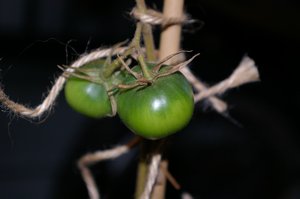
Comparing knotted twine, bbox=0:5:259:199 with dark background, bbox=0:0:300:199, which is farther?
dark background, bbox=0:0:300:199

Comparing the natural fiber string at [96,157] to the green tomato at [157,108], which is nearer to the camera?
the green tomato at [157,108]

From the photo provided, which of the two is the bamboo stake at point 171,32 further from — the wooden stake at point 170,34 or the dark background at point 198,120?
the dark background at point 198,120

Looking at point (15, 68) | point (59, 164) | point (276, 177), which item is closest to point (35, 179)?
point (59, 164)

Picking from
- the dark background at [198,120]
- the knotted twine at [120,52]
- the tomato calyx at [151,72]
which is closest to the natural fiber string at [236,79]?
the knotted twine at [120,52]

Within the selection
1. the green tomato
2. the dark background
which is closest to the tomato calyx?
the green tomato

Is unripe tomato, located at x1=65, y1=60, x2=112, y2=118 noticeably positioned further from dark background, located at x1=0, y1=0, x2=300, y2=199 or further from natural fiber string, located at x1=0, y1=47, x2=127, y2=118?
dark background, located at x1=0, y1=0, x2=300, y2=199

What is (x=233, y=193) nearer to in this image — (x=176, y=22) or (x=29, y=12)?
(x=176, y=22)
